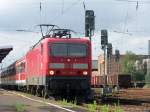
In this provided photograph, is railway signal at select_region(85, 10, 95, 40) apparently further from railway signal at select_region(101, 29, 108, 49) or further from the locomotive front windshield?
the locomotive front windshield

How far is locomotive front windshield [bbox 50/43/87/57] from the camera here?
29.6m

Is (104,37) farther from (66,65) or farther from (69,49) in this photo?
(66,65)

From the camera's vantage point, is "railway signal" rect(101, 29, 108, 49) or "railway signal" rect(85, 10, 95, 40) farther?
"railway signal" rect(101, 29, 108, 49)

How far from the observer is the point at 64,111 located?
21234 mm

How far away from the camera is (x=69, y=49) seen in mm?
29797

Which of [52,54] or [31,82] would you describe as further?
[31,82]

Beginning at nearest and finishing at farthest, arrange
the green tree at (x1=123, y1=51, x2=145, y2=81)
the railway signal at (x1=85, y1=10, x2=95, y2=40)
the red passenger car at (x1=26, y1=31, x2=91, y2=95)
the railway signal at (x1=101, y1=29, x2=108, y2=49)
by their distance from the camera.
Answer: the red passenger car at (x1=26, y1=31, x2=91, y2=95)
the railway signal at (x1=85, y1=10, x2=95, y2=40)
the railway signal at (x1=101, y1=29, x2=108, y2=49)
the green tree at (x1=123, y1=51, x2=145, y2=81)

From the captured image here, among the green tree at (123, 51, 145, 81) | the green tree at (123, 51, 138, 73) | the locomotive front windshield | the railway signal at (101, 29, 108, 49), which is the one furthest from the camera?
the green tree at (123, 51, 138, 73)

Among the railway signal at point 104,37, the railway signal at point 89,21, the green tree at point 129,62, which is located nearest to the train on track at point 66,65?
the railway signal at point 89,21

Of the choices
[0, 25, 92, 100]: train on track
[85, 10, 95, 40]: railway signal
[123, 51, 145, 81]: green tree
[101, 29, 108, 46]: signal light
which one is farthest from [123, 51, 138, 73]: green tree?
[0, 25, 92, 100]: train on track

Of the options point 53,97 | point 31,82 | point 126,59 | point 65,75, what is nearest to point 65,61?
point 65,75

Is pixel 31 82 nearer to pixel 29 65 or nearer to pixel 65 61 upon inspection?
pixel 29 65

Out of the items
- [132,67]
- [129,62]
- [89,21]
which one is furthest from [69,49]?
[129,62]

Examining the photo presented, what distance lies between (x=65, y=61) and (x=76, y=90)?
68.7 inches
